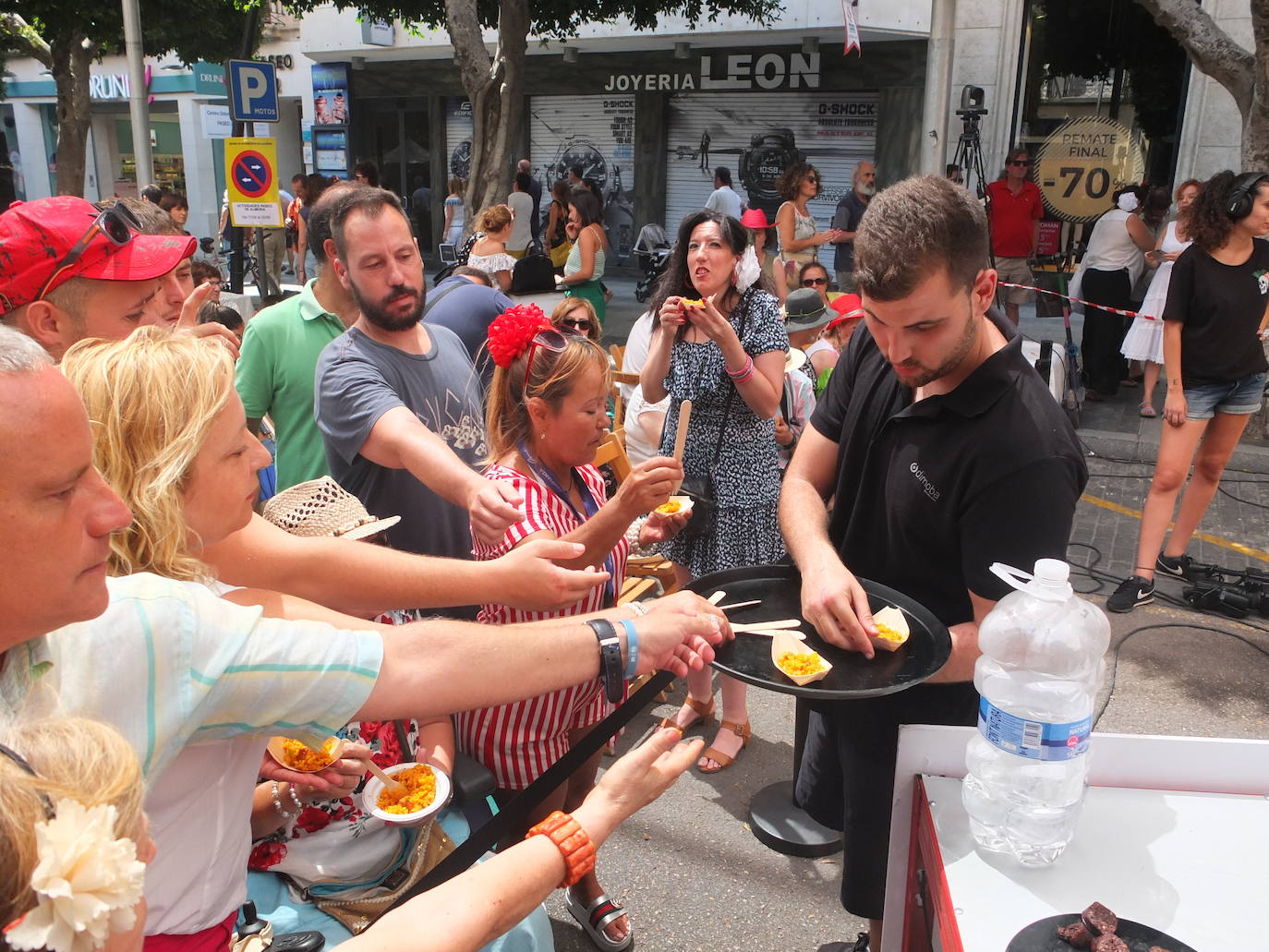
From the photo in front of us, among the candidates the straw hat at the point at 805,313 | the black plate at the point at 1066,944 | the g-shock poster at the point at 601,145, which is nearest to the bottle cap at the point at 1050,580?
the black plate at the point at 1066,944

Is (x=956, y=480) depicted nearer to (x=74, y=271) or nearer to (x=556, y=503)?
(x=556, y=503)

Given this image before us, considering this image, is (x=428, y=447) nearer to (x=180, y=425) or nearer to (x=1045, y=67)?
(x=180, y=425)

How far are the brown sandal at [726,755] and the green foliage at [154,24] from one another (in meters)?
14.4

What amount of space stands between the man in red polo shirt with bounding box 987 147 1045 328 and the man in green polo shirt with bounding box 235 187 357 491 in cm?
901

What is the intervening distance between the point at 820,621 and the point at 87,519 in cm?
154

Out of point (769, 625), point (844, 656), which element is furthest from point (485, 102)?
point (844, 656)

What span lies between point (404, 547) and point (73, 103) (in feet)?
55.8

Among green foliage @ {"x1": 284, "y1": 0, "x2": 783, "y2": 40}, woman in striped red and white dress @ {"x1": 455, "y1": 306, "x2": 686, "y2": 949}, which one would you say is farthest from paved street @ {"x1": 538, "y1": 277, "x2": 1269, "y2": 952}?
green foliage @ {"x1": 284, "y1": 0, "x2": 783, "y2": 40}

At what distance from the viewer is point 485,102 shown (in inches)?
450

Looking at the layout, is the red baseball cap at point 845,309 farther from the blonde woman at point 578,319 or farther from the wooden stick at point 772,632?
the wooden stick at point 772,632

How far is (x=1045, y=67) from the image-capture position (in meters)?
14.7

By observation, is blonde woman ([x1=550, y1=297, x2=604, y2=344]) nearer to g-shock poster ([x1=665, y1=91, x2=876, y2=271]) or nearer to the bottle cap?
the bottle cap

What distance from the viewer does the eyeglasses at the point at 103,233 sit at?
106 inches

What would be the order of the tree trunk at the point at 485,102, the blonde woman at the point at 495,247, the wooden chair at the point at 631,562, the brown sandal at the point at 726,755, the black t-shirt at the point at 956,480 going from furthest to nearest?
the tree trunk at the point at 485,102 → the blonde woman at the point at 495,247 → the wooden chair at the point at 631,562 → the brown sandal at the point at 726,755 → the black t-shirt at the point at 956,480
